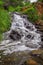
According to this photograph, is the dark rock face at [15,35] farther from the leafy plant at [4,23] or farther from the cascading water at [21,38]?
the leafy plant at [4,23]

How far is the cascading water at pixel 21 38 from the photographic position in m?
12.9

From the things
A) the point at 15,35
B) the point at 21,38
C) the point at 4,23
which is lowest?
the point at 21,38

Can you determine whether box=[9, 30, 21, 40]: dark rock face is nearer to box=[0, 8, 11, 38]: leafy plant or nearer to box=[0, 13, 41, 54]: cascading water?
box=[0, 13, 41, 54]: cascading water

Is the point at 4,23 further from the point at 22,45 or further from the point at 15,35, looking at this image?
the point at 22,45

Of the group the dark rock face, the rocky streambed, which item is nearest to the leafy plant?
the rocky streambed

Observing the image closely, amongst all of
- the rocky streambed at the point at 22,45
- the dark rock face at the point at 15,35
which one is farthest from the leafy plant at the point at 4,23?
the dark rock face at the point at 15,35

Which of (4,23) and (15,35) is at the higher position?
(4,23)

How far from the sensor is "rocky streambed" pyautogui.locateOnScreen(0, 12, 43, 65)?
10328 mm

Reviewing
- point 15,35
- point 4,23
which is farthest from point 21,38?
point 4,23

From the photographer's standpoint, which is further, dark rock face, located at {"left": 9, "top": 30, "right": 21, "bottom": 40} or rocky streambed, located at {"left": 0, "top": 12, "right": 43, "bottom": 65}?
dark rock face, located at {"left": 9, "top": 30, "right": 21, "bottom": 40}

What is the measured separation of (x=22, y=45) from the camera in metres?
13.7

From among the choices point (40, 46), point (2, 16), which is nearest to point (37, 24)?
point (2, 16)

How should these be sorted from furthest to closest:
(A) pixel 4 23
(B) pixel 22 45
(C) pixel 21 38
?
1. (A) pixel 4 23
2. (C) pixel 21 38
3. (B) pixel 22 45

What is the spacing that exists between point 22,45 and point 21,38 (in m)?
1.87
